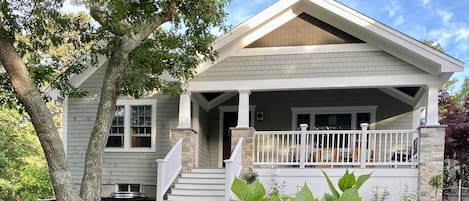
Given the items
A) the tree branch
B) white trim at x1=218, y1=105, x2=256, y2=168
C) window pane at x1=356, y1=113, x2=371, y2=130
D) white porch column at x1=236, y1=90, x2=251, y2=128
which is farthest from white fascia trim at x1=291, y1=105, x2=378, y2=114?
the tree branch

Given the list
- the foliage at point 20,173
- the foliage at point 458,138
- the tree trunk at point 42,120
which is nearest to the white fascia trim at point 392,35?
the foliage at point 458,138

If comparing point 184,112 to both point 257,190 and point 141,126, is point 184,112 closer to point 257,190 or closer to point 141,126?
point 141,126

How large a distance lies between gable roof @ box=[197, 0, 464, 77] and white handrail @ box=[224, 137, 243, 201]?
2.08 metres

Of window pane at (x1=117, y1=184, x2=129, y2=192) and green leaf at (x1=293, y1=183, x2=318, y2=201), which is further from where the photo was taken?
window pane at (x1=117, y1=184, x2=129, y2=192)

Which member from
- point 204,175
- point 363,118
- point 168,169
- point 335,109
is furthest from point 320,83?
point 168,169

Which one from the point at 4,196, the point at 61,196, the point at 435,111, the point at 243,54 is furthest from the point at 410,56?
the point at 4,196

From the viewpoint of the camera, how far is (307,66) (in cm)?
928

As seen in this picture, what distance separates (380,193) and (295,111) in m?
3.37

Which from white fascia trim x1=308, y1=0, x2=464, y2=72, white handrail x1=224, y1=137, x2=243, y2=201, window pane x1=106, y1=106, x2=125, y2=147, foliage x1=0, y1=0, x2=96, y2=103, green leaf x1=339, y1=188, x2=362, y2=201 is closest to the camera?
green leaf x1=339, y1=188, x2=362, y2=201

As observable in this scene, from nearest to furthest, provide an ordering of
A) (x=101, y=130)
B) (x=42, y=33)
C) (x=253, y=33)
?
(x=101, y=130) < (x=42, y=33) < (x=253, y=33)

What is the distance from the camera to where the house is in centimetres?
877

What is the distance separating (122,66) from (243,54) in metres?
3.31

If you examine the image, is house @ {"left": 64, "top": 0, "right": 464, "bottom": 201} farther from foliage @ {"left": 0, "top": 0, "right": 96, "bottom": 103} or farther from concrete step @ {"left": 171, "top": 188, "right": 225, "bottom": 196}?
foliage @ {"left": 0, "top": 0, "right": 96, "bottom": 103}

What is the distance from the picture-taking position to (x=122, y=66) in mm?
7090
